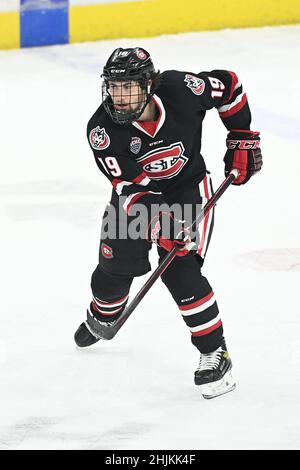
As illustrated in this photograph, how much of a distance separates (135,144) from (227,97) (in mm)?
359

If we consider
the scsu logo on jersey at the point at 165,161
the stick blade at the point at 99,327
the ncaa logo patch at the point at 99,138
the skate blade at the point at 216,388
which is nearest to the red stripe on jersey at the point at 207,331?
the skate blade at the point at 216,388

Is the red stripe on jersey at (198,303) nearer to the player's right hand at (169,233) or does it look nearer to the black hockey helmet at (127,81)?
the player's right hand at (169,233)

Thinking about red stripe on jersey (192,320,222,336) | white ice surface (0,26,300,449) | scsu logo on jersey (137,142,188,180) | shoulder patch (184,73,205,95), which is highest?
shoulder patch (184,73,205,95)

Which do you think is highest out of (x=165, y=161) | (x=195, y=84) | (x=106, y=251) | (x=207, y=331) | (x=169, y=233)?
(x=195, y=84)

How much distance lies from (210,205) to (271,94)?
3.15m

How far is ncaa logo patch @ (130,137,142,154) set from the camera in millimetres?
3180

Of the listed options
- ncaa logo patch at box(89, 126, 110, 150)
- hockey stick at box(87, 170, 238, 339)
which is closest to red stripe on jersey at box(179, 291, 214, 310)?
hockey stick at box(87, 170, 238, 339)

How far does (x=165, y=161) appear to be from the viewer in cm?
323

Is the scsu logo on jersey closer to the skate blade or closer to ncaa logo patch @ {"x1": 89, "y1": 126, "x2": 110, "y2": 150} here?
ncaa logo patch @ {"x1": 89, "y1": 126, "x2": 110, "y2": 150}

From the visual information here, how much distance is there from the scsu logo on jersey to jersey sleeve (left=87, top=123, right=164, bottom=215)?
0.08 metres

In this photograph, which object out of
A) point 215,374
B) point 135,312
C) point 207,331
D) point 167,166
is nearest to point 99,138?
point 167,166

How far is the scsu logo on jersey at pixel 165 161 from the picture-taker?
3.21 meters

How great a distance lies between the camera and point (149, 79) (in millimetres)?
3121

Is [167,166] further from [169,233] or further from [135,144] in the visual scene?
[169,233]
